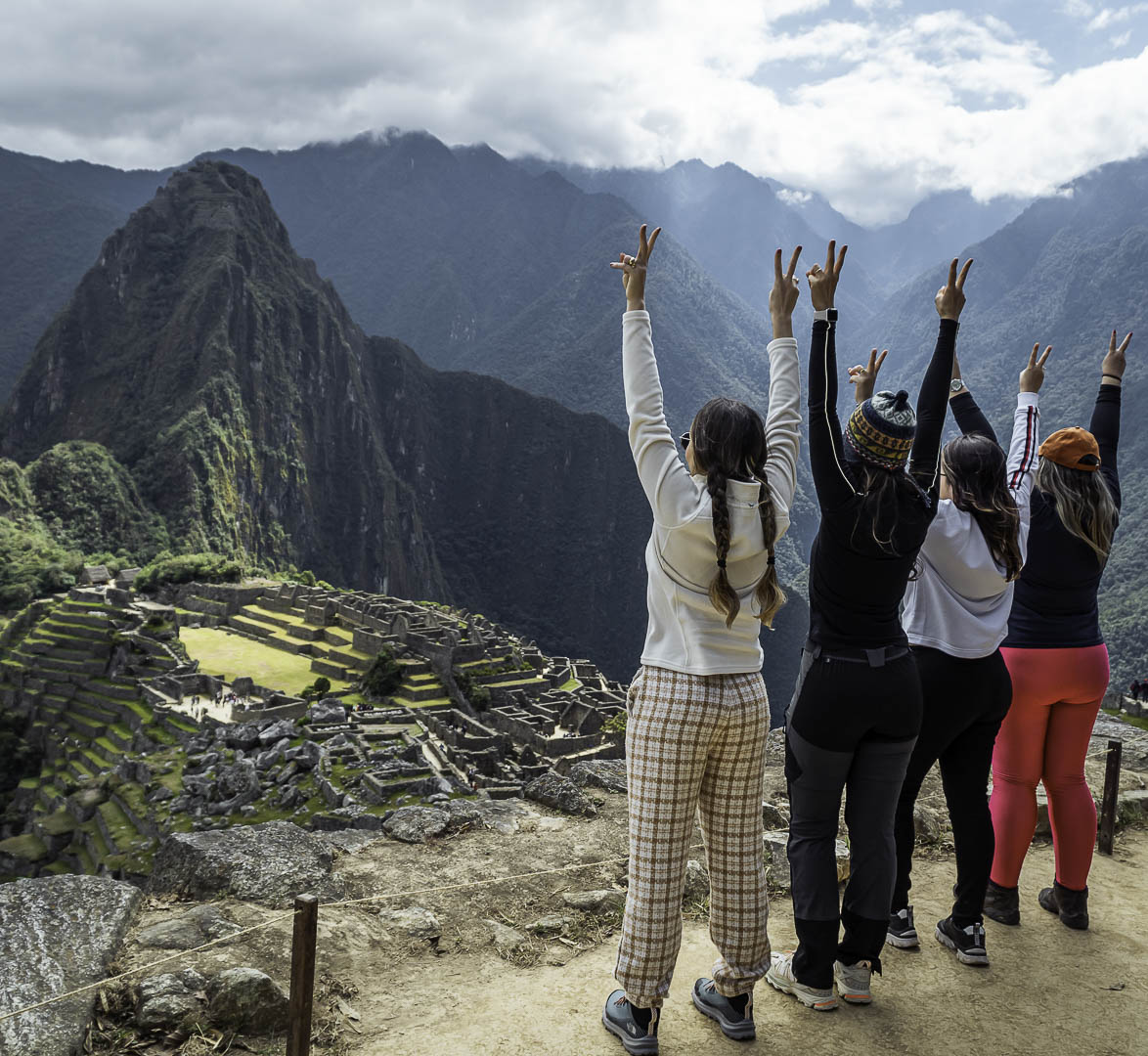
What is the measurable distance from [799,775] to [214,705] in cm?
2398

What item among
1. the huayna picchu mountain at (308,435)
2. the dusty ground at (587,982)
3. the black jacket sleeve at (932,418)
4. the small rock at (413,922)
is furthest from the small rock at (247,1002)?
the huayna picchu mountain at (308,435)

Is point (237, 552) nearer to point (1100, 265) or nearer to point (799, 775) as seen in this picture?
point (799, 775)

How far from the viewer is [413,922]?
3209 millimetres

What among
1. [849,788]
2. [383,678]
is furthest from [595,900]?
[383,678]

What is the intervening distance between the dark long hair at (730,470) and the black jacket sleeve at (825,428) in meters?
0.17

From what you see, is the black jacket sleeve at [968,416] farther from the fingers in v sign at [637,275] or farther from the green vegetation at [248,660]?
the green vegetation at [248,660]

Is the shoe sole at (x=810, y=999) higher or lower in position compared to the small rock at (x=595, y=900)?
higher

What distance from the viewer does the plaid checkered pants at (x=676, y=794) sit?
2375mm

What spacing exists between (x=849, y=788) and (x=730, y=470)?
1050mm

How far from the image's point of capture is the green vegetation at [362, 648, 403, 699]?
86.8 ft

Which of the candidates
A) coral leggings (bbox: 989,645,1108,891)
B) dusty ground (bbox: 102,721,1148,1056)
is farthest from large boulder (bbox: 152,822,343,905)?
coral leggings (bbox: 989,645,1108,891)

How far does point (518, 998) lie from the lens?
2746 millimetres

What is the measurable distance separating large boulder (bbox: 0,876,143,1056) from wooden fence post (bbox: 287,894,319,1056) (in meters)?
0.61

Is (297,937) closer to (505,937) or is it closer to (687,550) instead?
(505,937)
